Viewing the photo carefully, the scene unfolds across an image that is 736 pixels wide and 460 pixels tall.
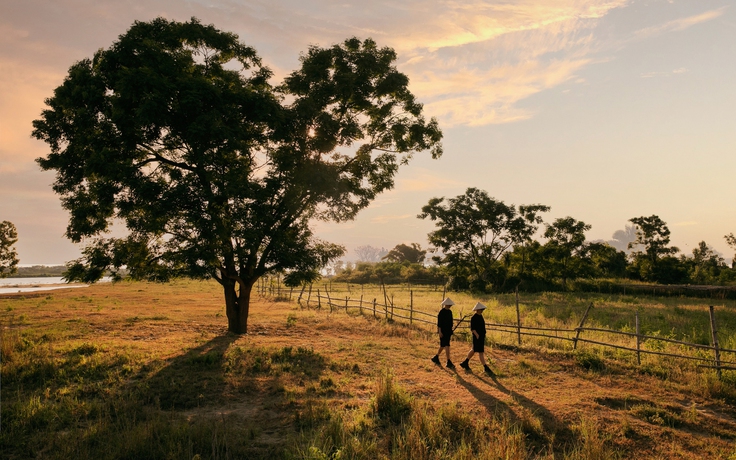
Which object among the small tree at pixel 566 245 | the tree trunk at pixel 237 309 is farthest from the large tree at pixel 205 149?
the small tree at pixel 566 245

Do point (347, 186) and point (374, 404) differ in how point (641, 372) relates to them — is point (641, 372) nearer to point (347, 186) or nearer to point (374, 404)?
point (374, 404)

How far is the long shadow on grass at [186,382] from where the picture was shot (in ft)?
29.2

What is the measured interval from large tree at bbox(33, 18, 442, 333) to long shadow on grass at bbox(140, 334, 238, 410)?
14.1 feet

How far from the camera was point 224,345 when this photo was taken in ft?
49.5

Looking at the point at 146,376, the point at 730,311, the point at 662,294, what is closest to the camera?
the point at 146,376

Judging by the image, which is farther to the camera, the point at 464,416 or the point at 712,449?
the point at 464,416

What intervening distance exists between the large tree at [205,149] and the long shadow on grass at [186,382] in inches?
169

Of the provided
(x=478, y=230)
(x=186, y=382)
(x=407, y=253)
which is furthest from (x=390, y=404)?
(x=407, y=253)

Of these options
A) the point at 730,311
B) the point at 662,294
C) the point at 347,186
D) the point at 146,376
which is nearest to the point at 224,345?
the point at 146,376

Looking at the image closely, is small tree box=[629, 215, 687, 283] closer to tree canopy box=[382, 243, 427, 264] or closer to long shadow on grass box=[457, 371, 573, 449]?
long shadow on grass box=[457, 371, 573, 449]

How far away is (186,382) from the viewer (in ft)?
33.3

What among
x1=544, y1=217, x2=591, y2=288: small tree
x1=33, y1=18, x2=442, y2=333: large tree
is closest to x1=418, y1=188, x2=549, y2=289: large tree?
x1=544, y1=217, x2=591, y2=288: small tree

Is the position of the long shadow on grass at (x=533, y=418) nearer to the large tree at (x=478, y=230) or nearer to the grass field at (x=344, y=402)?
the grass field at (x=344, y=402)

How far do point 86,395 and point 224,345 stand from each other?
610 cm
